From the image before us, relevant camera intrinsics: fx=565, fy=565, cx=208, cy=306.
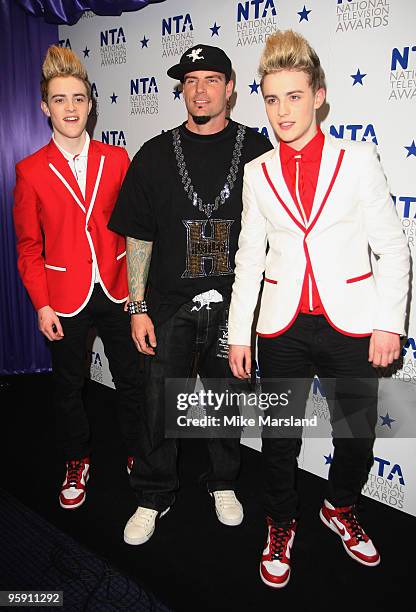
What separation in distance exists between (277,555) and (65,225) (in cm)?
167

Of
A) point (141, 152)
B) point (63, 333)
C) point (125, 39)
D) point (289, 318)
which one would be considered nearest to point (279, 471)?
point (289, 318)

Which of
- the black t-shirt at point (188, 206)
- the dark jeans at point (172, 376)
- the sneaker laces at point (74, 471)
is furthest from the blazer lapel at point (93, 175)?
the sneaker laces at point (74, 471)

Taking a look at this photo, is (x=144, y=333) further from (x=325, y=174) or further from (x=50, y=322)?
(x=325, y=174)

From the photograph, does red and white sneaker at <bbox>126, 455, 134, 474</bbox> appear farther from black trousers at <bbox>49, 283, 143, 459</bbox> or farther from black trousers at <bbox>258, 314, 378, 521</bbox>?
black trousers at <bbox>258, 314, 378, 521</bbox>

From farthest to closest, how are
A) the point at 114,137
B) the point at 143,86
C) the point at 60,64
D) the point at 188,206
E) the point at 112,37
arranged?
the point at 114,137
the point at 112,37
the point at 143,86
the point at 60,64
the point at 188,206

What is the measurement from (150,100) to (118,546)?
2.46 m

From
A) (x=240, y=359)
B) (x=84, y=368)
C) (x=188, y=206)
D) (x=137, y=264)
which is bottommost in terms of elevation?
(x=84, y=368)

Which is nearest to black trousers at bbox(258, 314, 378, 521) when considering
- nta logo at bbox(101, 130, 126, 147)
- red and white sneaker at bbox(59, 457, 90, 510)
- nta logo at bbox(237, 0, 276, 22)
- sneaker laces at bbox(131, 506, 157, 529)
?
sneaker laces at bbox(131, 506, 157, 529)

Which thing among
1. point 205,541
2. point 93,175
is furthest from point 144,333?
point 205,541

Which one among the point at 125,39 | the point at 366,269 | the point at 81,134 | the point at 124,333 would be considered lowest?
the point at 124,333

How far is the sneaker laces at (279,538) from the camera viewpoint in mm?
2281

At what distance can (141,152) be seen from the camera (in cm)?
236

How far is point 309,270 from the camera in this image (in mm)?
2041

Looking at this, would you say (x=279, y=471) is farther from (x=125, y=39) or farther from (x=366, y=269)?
(x=125, y=39)
